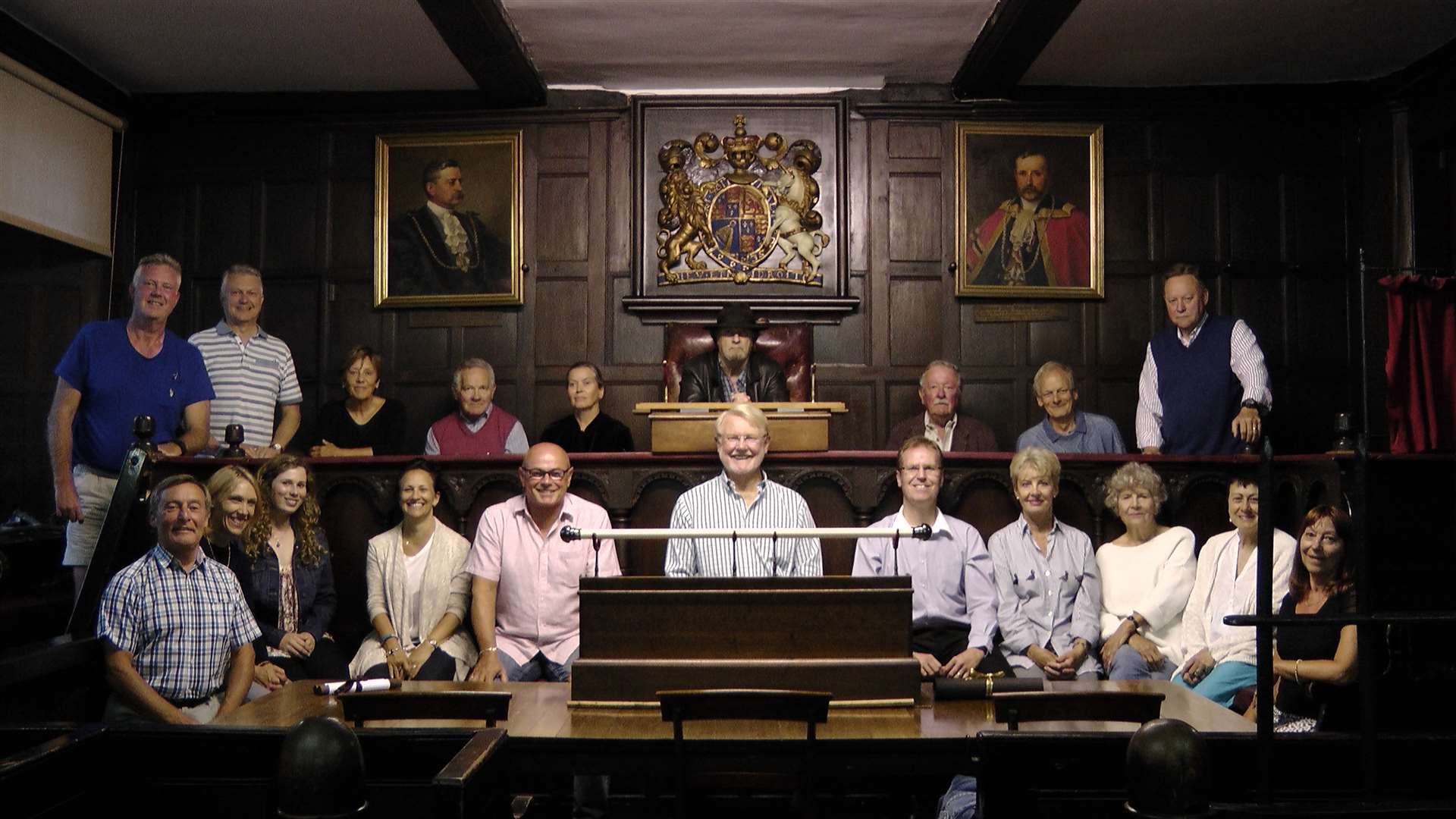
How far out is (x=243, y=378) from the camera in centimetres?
682

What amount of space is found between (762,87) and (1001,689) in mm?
5596

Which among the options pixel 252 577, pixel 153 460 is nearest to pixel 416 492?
pixel 252 577

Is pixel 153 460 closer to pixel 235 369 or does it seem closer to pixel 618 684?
pixel 235 369

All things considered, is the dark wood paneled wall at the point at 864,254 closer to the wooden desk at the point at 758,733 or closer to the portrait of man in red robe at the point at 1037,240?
the portrait of man in red robe at the point at 1037,240

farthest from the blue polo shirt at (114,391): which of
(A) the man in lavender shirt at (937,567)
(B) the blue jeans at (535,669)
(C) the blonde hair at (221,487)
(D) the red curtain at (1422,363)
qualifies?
(D) the red curtain at (1422,363)

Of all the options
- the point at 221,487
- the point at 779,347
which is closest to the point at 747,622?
the point at 221,487

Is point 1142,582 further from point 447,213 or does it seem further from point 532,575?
point 447,213

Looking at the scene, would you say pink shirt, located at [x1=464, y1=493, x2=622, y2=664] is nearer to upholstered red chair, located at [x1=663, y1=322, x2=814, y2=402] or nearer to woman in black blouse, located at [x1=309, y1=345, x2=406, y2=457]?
woman in black blouse, located at [x1=309, y1=345, x2=406, y2=457]

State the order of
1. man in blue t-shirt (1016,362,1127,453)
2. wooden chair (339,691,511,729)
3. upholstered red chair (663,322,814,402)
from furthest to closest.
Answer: upholstered red chair (663,322,814,402) < man in blue t-shirt (1016,362,1127,453) < wooden chair (339,691,511,729)

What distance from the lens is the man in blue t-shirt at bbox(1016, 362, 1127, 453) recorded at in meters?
6.67

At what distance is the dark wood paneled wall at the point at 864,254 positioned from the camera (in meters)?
8.23

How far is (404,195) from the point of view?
8.35 meters

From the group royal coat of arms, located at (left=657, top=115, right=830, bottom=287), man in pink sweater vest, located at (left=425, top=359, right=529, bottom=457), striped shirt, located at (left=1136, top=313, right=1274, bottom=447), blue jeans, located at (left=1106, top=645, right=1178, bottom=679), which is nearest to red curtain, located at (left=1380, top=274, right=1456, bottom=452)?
striped shirt, located at (left=1136, top=313, right=1274, bottom=447)

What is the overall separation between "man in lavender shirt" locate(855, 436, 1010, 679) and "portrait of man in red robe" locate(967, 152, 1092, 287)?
11.1 ft
